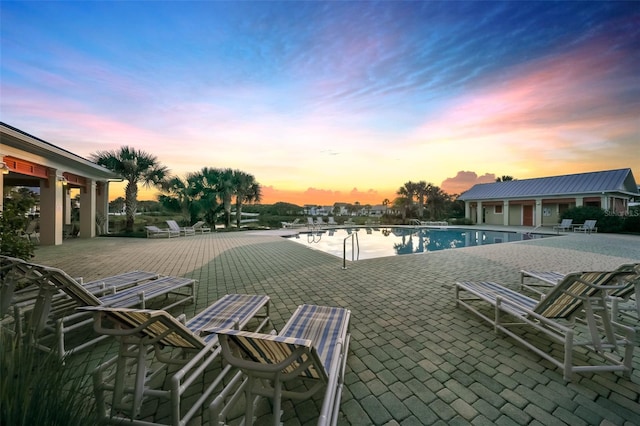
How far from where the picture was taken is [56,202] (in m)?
10.4

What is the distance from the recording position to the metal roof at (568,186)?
58.8 feet

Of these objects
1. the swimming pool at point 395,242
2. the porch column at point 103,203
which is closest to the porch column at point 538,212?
the swimming pool at point 395,242

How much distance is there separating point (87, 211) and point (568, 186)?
33.0 meters

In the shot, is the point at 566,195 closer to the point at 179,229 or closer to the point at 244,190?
the point at 244,190

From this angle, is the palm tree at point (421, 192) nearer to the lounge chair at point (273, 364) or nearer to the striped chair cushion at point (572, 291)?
the striped chair cushion at point (572, 291)

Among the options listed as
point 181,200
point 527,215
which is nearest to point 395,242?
point 181,200

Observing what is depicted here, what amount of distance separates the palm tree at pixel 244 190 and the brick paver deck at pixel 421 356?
40.3ft

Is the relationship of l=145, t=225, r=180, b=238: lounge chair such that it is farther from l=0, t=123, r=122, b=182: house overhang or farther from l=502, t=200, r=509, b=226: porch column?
l=502, t=200, r=509, b=226: porch column

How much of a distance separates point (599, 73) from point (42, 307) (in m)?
13.2

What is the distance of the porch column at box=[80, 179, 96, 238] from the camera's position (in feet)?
43.4

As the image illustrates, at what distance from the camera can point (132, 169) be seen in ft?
49.1

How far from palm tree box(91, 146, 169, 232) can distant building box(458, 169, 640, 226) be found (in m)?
27.8

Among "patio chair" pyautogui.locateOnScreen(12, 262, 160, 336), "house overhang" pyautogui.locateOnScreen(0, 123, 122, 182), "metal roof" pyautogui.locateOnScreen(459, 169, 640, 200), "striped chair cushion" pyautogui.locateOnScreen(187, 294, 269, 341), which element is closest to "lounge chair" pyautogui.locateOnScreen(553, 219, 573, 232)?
"metal roof" pyautogui.locateOnScreen(459, 169, 640, 200)

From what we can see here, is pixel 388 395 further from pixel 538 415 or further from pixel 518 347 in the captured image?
pixel 518 347
